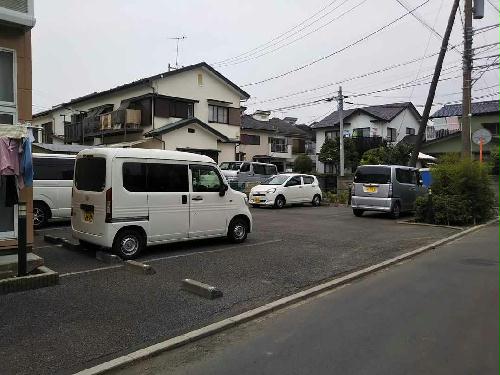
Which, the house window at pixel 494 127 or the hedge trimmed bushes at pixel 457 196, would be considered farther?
the house window at pixel 494 127

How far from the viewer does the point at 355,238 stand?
12000 millimetres

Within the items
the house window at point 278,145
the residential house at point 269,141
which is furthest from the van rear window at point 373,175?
the house window at point 278,145

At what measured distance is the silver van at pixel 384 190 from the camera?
666 inches

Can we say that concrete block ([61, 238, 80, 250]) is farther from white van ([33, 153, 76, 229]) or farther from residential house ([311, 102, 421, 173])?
residential house ([311, 102, 421, 173])

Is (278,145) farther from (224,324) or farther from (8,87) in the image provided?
(224,324)

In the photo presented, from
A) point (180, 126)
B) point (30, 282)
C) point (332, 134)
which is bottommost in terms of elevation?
point (30, 282)

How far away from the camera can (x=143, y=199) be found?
8.82 meters

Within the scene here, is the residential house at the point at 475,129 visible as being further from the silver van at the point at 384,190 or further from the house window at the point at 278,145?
the silver van at the point at 384,190

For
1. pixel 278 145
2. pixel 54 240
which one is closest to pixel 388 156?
pixel 278 145

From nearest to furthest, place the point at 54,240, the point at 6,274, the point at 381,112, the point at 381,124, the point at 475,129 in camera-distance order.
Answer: the point at 6,274
the point at 54,240
the point at 475,129
the point at 381,124
the point at 381,112

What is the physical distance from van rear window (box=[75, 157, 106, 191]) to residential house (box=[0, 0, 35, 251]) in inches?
57.0

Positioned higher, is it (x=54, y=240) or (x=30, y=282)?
(x=54, y=240)

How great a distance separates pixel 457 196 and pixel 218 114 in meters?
22.2

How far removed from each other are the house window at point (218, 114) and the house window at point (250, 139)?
27.0 feet
